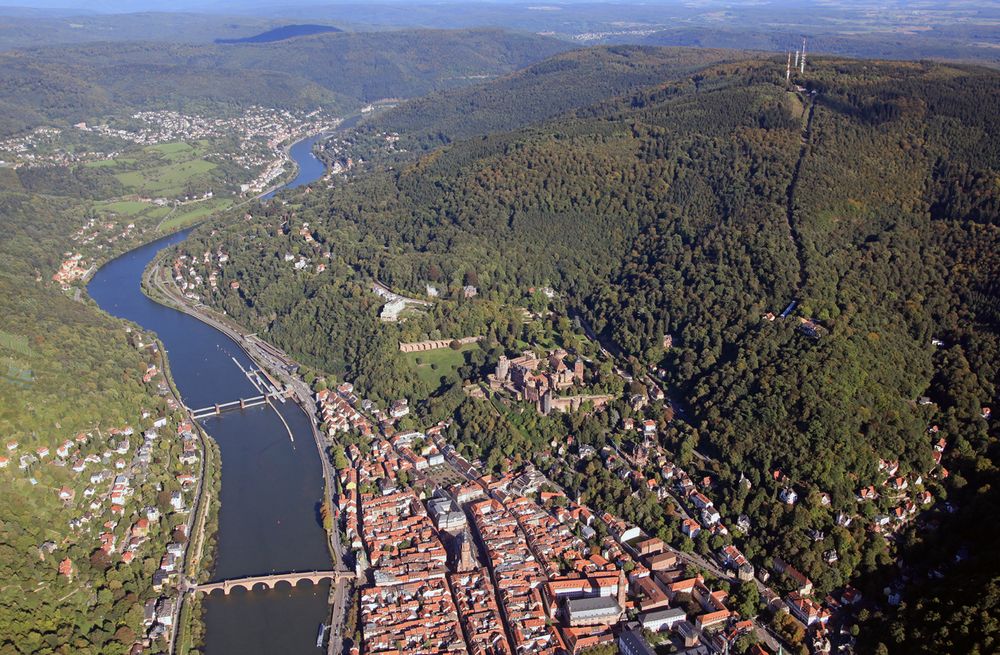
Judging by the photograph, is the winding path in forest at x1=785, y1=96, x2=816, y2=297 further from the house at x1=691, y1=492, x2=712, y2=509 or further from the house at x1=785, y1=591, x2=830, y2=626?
the house at x1=785, y1=591, x2=830, y2=626

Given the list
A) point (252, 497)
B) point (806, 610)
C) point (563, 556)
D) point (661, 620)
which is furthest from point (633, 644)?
point (252, 497)

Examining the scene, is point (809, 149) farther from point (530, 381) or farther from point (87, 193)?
point (87, 193)

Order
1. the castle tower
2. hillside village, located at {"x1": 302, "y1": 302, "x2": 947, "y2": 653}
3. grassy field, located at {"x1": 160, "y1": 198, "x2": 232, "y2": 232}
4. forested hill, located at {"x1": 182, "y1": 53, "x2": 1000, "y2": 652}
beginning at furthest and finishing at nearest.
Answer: grassy field, located at {"x1": 160, "y1": 198, "x2": 232, "y2": 232}, the castle tower, forested hill, located at {"x1": 182, "y1": 53, "x2": 1000, "y2": 652}, hillside village, located at {"x1": 302, "y1": 302, "x2": 947, "y2": 653}

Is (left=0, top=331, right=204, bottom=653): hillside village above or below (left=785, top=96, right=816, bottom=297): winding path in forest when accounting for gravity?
below

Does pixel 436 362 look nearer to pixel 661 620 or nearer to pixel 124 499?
pixel 124 499

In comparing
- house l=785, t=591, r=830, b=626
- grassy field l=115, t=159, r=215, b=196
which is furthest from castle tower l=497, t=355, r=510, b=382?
grassy field l=115, t=159, r=215, b=196

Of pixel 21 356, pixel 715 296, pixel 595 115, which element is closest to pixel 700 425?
pixel 715 296

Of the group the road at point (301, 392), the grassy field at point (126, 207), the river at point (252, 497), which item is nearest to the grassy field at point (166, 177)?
the grassy field at point (126, 207)
